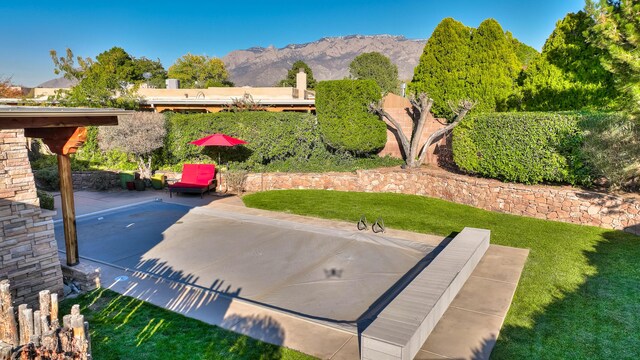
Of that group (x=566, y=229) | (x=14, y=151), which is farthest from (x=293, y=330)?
(x=566, y=229)

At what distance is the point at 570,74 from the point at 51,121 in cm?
1515

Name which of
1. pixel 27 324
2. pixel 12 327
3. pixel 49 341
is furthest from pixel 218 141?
pixel 49 341

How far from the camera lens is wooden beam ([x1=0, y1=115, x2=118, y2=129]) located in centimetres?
607

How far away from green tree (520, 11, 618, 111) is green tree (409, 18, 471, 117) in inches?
108

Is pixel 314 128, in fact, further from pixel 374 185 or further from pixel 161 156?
pixel 161 156

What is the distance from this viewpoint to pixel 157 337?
5883mm

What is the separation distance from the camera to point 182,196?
16.2m

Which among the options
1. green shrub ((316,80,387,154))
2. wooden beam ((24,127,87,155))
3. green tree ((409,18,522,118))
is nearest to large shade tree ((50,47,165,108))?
green shrub ((316,80,387,154))

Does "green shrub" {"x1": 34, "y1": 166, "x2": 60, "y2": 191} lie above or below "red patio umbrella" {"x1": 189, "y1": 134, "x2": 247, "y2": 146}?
below

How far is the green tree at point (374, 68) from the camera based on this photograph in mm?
75062

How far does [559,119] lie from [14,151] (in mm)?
13365

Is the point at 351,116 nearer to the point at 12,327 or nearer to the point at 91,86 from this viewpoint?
the point at 91,86

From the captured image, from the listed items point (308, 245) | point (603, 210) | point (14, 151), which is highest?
point (14, 151)

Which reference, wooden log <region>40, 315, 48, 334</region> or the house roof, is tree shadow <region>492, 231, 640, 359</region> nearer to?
wooden log <region>40, 315, 48, 334</region>
